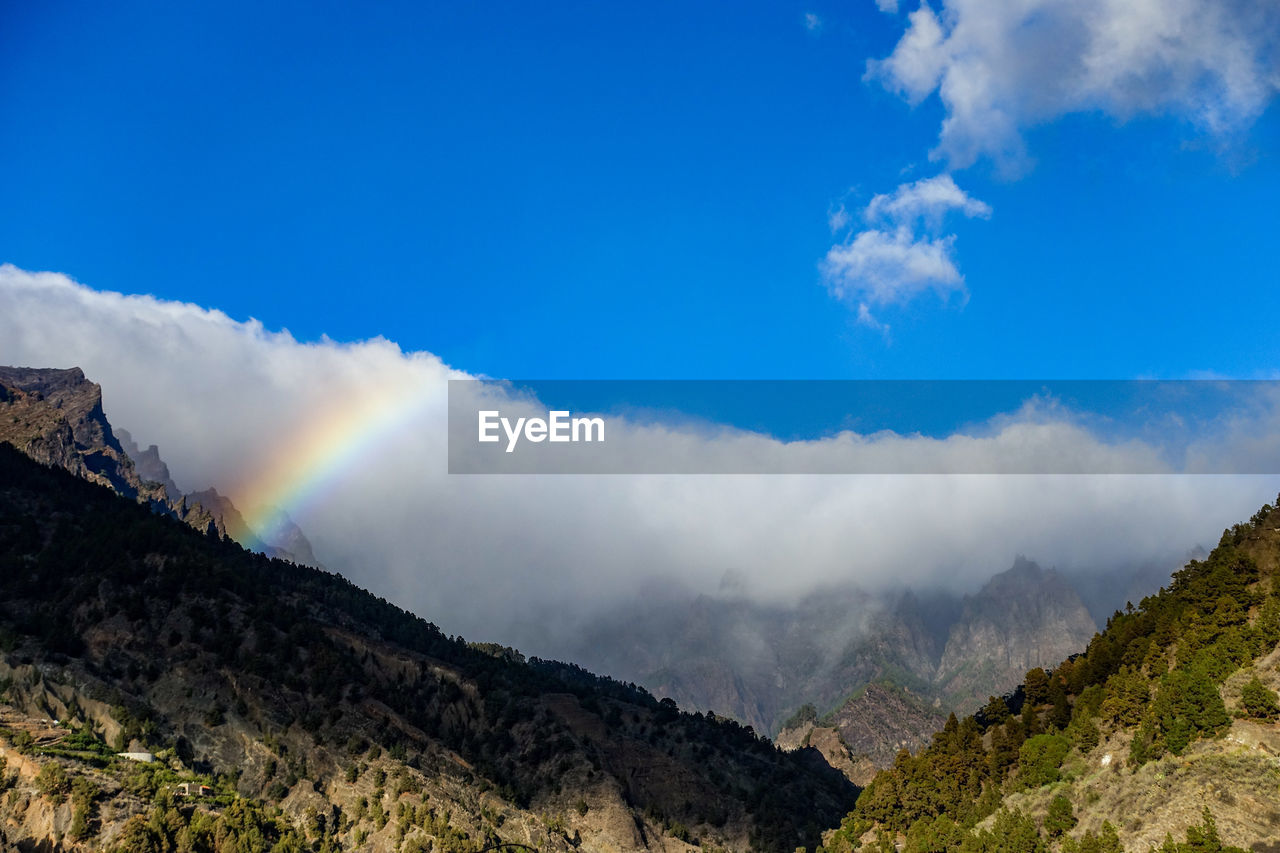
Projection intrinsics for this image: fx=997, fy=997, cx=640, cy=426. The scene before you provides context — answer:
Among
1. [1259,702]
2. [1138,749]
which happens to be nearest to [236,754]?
[1138,749]

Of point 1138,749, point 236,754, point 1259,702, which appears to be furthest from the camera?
point 236,754

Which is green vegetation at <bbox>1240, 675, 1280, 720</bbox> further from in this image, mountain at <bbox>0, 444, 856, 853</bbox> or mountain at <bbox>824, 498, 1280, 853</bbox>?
mountain at <bbox>0, 444, 856, 853</bbox>

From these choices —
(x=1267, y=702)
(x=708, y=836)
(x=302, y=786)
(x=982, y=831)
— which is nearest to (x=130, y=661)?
(x=302, y=786)

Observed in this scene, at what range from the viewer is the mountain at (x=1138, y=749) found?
298ft

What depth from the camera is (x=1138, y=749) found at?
103000mm

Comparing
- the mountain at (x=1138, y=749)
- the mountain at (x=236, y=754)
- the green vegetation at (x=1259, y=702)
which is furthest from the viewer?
the mountain at (x=236, y=754)

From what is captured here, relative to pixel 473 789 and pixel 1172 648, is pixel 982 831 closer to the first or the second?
pixel 1172 648

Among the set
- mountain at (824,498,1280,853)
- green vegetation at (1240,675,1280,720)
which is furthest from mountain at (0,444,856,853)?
green vegetation at (1240,675,1280,720)

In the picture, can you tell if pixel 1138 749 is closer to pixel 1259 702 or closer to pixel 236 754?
pixel 1259 702

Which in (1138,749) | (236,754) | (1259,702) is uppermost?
(236,754)

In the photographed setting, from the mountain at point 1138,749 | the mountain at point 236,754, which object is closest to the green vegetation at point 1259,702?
the mountain at point 1138,749

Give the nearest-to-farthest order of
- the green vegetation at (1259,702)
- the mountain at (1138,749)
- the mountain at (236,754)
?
1. the mountain at (1138,749)
2. the green vegetation at (1259,702)
3. the mountain at (236,754)

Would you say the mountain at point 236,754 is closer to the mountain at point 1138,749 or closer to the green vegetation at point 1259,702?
the mountain at point 1138,749

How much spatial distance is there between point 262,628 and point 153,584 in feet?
72.7
